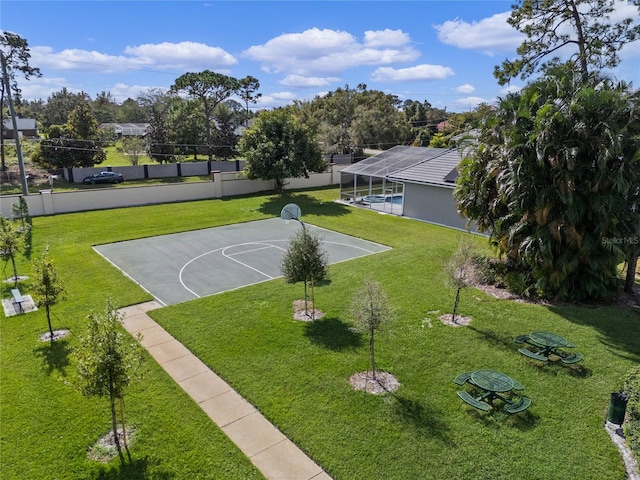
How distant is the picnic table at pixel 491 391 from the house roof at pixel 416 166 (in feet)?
53.7

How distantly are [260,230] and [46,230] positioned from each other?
456 inches

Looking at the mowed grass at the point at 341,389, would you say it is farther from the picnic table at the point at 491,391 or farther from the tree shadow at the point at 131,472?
the picnic table at the point at 491,391

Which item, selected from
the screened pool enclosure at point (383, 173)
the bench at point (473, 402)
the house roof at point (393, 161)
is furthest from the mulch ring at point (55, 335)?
the house roof at point (393, 161)

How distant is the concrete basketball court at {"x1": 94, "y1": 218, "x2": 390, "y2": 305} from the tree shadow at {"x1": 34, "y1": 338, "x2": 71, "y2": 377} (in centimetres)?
361

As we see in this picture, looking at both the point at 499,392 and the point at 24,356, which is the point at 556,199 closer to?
the point at 499,392

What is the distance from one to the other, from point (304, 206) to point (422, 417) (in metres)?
23.0

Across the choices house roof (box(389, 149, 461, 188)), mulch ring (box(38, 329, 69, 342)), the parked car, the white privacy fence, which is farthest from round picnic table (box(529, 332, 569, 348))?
the parked car

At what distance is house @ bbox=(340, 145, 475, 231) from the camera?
24.4 metres

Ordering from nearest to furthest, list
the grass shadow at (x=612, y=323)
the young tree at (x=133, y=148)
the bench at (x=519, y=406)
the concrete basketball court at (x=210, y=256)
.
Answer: the bench at (x=519, y=406), the grass shadow at (x=612, y=323), the concrete basketball court at (x=210, y=256), the young tree at (x=133, y=148)

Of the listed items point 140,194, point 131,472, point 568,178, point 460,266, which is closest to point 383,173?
point 568,178

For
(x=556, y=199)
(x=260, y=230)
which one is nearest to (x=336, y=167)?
(x=260, y=230)

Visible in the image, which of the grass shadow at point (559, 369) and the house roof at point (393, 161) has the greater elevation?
the house roof at point (393, 161)

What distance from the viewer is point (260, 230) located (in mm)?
23688

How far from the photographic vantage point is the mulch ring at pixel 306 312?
40.6 ft
